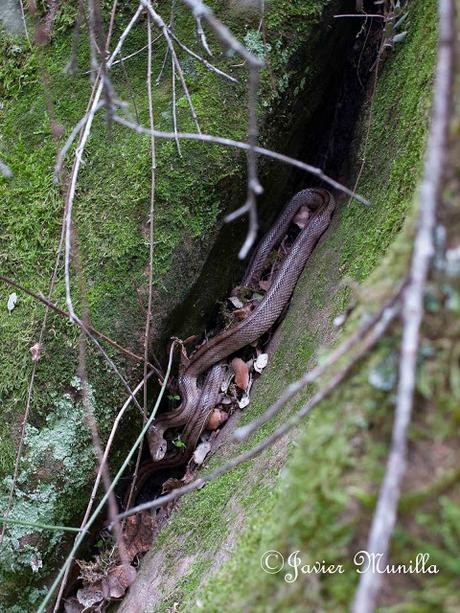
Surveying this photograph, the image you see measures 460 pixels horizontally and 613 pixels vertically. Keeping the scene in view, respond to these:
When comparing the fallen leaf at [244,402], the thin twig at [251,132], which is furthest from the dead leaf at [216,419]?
the thin twig at [251,132]

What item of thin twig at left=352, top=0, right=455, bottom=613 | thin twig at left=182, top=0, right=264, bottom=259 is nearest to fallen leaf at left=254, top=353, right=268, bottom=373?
thin twig at left=182, top=0, right=264, bottom=259

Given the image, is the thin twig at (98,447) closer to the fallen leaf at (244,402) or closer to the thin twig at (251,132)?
the thin twig at (251,132)

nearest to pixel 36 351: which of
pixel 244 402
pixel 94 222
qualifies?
pixel 94 222

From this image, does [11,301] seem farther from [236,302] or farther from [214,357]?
[236,302]

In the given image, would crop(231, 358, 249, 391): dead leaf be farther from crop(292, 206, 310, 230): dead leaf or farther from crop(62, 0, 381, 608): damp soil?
crop(292, 206, 310, 230): dead leaf

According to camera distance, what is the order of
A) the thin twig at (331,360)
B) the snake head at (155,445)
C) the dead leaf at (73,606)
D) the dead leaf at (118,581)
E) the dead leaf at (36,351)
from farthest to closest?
1. the snake head at (155,445)
2. the dead leaf at (73,606)
3. the dead leaf at (118,581)
4. the dead leaf at (36,351)
5. the thin twig at (331,360)

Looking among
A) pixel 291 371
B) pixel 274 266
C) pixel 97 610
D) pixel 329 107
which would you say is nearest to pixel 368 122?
pixel 329 107
